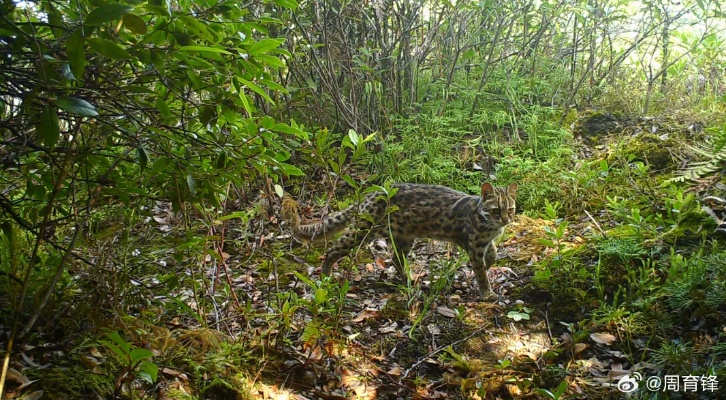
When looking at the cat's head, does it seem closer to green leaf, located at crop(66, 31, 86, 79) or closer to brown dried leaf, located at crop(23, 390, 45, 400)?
brown dried leaf, located at crop(23, 390, 45, 400)

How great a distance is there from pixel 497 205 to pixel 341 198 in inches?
106

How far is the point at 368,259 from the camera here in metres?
6.37

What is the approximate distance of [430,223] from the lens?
588 cm

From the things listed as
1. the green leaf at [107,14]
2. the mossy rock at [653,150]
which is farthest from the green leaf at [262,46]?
the mossy rock at [653,150]

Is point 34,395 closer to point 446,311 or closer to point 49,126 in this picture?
point 49,126

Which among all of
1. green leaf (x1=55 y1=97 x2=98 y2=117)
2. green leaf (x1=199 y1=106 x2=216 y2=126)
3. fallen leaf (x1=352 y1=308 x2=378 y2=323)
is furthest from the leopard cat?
green leaf (x1=55 y1=97 x2=98 y2=117)

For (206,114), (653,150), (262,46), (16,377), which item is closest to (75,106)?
(206,114)

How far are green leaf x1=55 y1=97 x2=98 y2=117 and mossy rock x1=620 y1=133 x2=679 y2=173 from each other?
6.18 metres

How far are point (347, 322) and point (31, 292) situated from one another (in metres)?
2.32

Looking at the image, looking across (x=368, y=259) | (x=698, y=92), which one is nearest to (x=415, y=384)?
(x=368, y=259)

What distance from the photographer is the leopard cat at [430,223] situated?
17.8 feet

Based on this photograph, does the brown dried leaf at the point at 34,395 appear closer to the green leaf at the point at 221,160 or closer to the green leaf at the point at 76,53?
the green leaf at the point at 221,160

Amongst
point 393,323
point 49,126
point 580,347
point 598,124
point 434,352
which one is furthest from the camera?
point 598,124

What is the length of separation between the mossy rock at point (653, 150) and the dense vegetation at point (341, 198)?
0.03 metres
